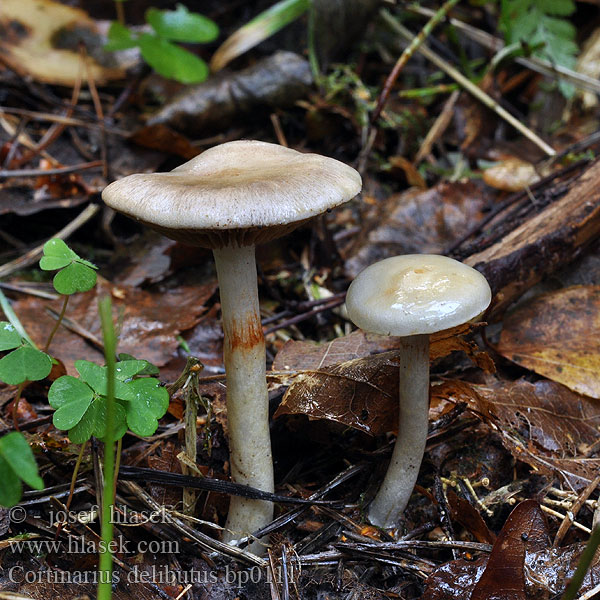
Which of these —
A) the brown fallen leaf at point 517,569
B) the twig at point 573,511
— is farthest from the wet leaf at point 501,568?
the twig at point 573,511

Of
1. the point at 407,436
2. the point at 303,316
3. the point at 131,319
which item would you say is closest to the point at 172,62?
the point at 131,319

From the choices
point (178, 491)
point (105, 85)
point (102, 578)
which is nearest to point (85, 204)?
point (105, 85)

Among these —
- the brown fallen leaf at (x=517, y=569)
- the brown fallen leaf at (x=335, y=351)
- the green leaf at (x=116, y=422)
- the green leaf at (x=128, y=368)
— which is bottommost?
the brown fallen leaf at (x=517, y=569)

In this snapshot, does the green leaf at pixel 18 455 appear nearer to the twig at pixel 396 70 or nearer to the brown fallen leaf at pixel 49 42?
the twig at pixel 396 70

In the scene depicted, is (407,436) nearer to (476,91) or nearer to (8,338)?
(8,338)

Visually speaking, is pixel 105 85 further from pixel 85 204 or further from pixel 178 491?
pixel 178 491

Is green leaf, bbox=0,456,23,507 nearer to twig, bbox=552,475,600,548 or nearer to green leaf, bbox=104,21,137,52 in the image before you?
twig, bbox=552,475,600,548

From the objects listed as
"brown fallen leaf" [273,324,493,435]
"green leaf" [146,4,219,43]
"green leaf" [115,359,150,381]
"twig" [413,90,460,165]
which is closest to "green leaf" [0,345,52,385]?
"green leaf" [115,359,150,381]
